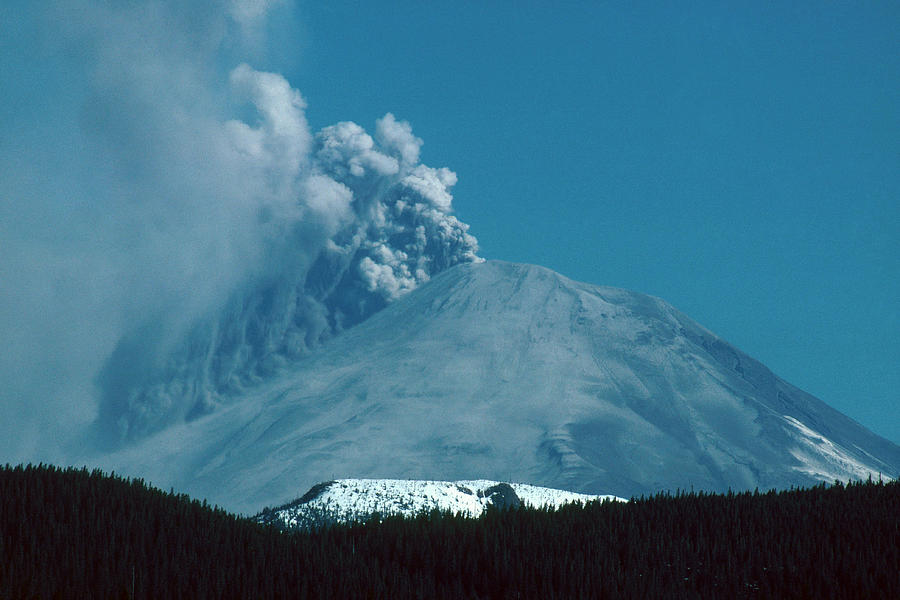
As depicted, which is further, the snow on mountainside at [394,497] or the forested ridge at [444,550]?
the snow on mountainside at [394,497]

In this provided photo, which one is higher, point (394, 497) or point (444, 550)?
point (394, 497)

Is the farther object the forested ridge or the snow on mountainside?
the snow on mountainside

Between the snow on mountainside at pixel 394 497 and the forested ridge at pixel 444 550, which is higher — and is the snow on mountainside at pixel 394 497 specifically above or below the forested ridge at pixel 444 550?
above

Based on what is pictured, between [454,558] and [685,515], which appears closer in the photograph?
[454,558]

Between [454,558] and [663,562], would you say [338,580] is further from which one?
[663,562]

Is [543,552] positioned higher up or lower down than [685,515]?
lower down

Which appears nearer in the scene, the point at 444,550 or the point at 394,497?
the point at 444,550

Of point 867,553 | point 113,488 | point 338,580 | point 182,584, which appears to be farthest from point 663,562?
point 113,488

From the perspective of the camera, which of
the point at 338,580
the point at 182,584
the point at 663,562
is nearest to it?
the point at 182,584
